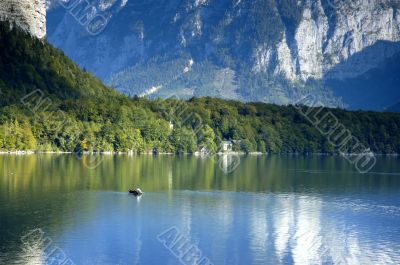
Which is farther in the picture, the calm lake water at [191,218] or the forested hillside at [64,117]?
the forested hillside at [64,117]

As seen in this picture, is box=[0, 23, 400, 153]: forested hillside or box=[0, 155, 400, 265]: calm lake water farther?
box=[0, 23, 400, 153]: forested hillside

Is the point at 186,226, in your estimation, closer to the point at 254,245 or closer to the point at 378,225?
the point at 254,245

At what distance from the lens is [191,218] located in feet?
232

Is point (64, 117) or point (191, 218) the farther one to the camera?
point (64, 117)

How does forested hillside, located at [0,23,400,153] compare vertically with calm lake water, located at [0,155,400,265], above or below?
above

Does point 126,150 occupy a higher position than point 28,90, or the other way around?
point 28,90

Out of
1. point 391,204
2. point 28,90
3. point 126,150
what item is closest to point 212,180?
point 391,204

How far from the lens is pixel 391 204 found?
85938 millimetres

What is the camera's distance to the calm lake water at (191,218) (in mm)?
55875

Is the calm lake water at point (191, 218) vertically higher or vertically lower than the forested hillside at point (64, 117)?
lower

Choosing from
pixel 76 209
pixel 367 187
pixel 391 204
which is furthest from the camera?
pixel 367 187

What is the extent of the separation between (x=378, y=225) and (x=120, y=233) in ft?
79.9

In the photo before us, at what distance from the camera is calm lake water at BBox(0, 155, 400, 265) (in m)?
55.9

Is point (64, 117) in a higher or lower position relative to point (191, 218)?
higher
